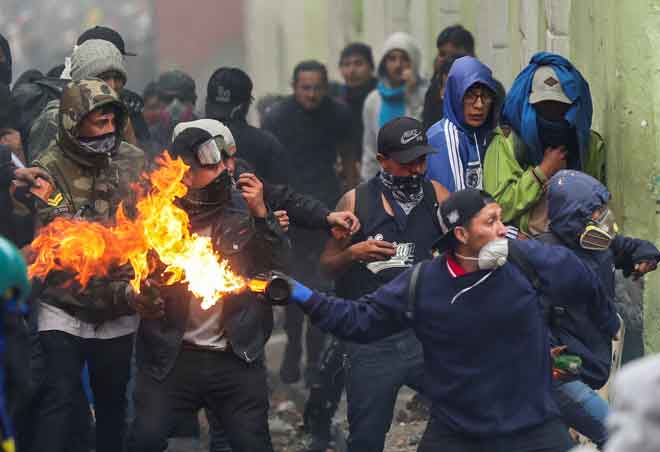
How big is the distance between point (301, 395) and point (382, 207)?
312cm

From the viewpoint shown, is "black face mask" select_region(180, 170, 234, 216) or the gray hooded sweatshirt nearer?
"black face mask" select_region(180, 170, 234, 216)

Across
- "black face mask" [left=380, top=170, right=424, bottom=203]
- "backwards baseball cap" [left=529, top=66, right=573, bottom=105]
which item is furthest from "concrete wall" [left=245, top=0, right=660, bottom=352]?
"black face mask" [left=380, top=170, right=424, bottom=203]

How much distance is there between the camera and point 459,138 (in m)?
9.18

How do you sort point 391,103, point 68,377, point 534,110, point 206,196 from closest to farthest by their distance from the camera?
point 206,196 < point 68,377 < point 534,110 < point 391,103

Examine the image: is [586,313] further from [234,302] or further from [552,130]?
[234,302]

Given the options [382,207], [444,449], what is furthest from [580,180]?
[444,449]

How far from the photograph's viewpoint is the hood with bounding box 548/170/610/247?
26.6 feet

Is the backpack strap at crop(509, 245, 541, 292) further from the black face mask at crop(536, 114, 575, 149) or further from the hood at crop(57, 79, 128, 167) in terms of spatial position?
the hood at crop(57, 79, 128, 167)

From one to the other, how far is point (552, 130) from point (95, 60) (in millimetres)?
2604

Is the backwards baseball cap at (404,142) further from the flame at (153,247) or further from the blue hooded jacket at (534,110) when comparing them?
the flame at (153,247)

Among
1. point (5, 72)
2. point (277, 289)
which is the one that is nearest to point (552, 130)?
point (277, 289)

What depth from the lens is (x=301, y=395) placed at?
1143 centimetres

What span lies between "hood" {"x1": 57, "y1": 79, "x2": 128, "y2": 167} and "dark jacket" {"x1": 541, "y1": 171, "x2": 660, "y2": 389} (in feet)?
7.25

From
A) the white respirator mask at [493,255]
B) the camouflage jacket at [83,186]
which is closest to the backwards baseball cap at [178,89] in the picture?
the camouflage jacket at [83,186]
